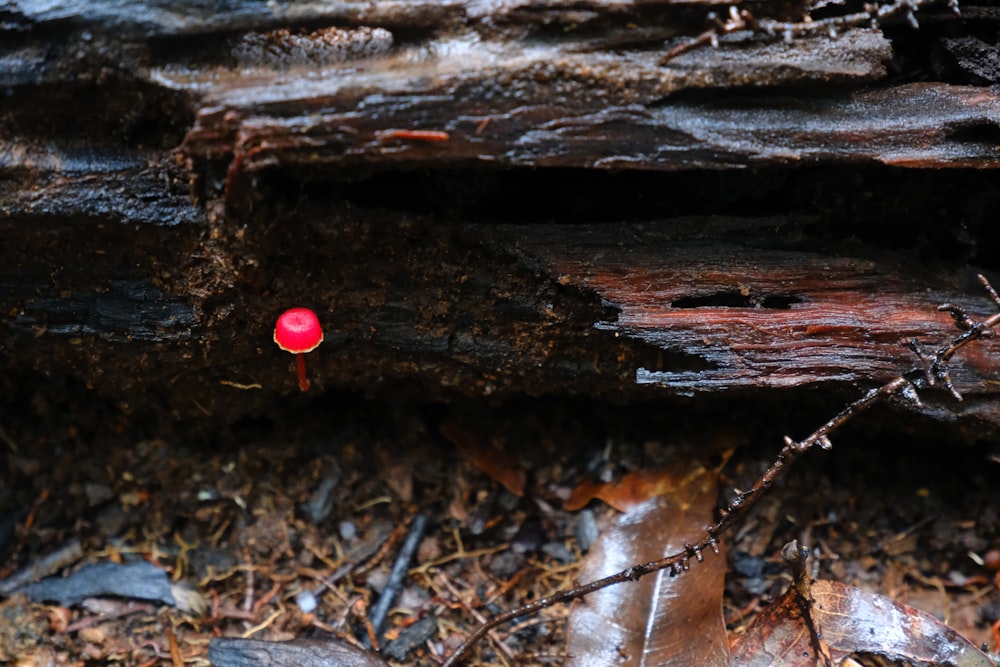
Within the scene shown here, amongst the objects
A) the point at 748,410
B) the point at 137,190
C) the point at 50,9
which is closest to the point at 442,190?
the point at 137,190

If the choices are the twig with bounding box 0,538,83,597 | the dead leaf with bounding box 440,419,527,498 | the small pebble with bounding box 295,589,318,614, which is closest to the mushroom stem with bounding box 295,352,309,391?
the dead leaf with bounding box 440,419,527,498

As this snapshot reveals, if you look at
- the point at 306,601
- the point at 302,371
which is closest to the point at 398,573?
the point at 306,601

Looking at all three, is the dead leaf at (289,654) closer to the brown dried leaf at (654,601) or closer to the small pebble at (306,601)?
the small pebble at (306,601)

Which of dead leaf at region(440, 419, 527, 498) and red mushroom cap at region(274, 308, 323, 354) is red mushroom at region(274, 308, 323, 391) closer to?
red mushroom cap at region(274, 308, 323, 354)

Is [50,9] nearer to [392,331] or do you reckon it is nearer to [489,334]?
[392,331]

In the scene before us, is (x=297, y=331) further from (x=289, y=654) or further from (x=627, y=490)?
(x=627, y=490)

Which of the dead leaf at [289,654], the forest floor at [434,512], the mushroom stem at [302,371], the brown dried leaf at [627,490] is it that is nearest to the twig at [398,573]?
the forest floor at [434,512]
